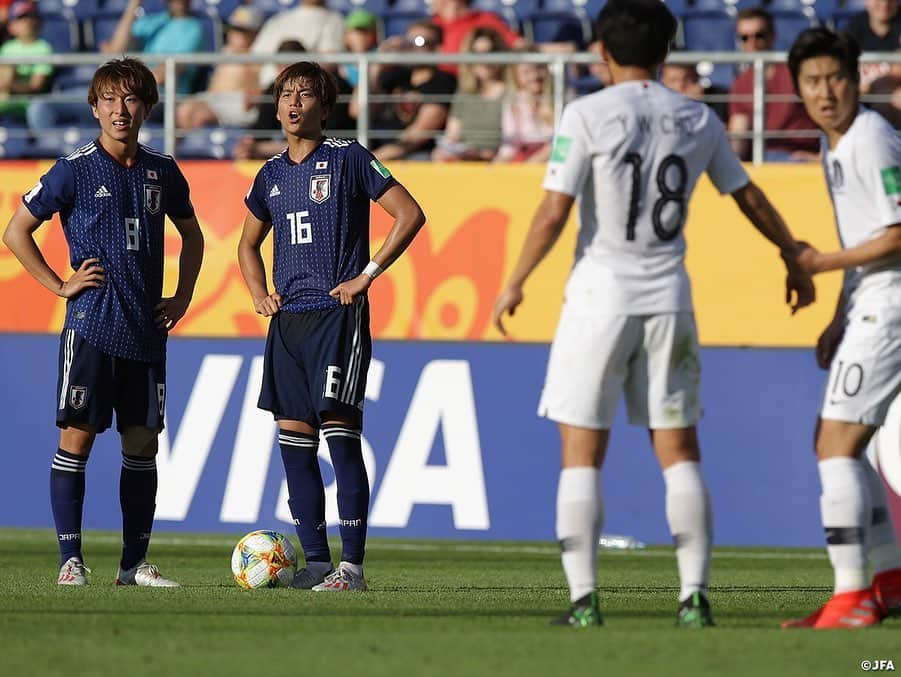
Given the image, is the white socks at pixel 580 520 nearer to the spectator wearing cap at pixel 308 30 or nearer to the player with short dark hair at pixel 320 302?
the player with short dark hair at pixel 320 302

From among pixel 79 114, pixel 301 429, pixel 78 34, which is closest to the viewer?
pixel 301 429

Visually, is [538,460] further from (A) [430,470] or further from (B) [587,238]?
(B) [587,238]

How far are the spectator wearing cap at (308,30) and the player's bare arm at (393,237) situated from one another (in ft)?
22.9

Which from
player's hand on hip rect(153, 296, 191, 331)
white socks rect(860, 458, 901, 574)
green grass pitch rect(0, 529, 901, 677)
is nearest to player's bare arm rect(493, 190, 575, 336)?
green grass pitch rect(0, 529, 901, 677)

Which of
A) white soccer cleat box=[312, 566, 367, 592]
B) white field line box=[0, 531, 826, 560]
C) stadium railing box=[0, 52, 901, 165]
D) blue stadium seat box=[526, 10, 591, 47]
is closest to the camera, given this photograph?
white soccer cleat box=[312, 566, 367, 592]

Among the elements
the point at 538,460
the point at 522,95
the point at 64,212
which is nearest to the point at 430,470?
the point at 538,460

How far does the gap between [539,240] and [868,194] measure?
4.21 feet

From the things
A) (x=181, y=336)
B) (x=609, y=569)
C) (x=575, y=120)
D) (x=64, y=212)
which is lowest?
(x=609, y=569)

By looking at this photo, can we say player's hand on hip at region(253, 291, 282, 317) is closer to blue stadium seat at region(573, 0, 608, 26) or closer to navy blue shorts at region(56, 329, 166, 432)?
navy blue shorts at region(56, 329, 166, 432)

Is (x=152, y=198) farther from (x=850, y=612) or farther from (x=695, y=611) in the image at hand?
(x=850, y=612)

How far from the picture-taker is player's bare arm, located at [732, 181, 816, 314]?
19.8 feet

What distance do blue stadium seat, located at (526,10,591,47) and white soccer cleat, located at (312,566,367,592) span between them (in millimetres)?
8082

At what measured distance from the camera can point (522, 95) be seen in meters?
13.3

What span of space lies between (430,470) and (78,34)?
643 centimetres
